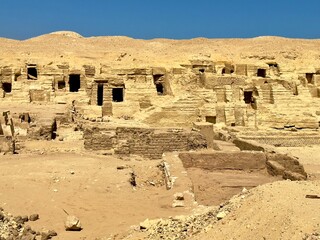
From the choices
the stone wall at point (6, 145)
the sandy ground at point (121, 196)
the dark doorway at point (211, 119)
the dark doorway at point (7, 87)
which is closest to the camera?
the sandy ground at point (121, 196)

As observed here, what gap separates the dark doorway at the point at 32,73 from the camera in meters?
27.8

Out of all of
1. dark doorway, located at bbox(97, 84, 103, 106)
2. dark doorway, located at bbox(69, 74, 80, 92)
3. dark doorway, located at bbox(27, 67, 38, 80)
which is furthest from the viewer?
dark doorway, located at bbox(69, 74, 80, 92)

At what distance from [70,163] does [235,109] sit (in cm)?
1242

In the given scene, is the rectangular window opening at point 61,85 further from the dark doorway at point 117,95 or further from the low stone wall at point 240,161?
the low stone wall at point 240,161

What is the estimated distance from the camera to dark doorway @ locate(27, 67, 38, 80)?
1094 inches

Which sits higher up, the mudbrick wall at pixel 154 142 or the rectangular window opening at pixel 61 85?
the rectangular window opening at pixel 61 85

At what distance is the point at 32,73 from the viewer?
29.0m

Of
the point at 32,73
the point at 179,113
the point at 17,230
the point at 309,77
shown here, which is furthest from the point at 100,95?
the point at 17,230

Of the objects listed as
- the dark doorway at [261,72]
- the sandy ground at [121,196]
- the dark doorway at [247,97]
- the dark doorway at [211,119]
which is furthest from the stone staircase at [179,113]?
the dark doorway at [261,72]

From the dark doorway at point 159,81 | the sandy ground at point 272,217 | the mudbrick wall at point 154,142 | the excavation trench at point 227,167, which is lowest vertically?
the excavation trench at point 227,167

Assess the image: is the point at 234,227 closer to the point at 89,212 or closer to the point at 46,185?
the point at 89,212

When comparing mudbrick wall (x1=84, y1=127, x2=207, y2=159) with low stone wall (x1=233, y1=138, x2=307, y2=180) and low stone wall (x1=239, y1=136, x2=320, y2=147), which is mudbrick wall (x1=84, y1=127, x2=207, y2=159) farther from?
low stone wall (x1=239, y1=136, x2=320, y2=147)

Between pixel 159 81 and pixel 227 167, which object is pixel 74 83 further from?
pixel 227 167

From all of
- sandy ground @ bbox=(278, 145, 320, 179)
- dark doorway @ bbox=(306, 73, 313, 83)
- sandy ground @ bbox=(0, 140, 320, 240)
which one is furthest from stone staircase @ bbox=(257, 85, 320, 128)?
sandy ground @ bbox=(0, 140, 320, 240)
